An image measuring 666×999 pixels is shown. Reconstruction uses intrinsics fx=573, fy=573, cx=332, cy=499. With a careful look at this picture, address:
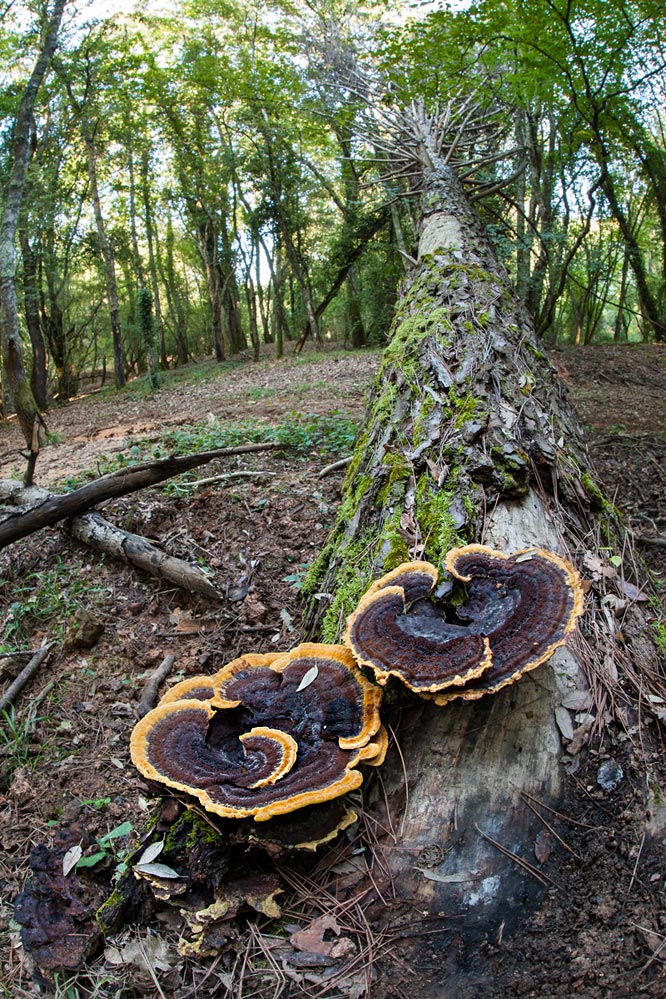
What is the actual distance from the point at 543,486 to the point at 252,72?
75.9ft

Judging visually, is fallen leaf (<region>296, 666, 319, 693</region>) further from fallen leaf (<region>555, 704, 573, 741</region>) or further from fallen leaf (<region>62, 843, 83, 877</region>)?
fallen leaf (<region>62, 843, 83, 877</region>)

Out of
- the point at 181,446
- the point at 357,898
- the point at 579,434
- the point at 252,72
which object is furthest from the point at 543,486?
the point at 252,72

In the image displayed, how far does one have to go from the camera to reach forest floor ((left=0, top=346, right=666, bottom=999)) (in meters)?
1.80

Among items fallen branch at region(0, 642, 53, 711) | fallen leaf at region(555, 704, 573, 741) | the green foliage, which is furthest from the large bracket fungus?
the green foliage

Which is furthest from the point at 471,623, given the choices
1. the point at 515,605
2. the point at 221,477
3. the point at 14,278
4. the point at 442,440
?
the point at 14,278

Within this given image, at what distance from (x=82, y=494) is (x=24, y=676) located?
→ 1.59 metres

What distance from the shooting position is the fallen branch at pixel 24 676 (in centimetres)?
371

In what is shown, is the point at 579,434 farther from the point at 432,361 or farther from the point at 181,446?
the point at 181,446

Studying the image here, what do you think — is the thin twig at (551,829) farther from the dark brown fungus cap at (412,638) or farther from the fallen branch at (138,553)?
the fallen branch at (138,553)

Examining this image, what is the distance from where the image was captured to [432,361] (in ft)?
12.2

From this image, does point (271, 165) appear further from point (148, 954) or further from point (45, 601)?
point (148, 954)

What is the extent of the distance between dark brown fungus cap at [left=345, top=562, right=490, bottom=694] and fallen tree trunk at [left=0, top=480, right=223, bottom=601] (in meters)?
2.21

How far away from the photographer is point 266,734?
2.00 meters

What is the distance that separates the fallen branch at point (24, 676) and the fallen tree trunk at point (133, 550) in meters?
0.86
